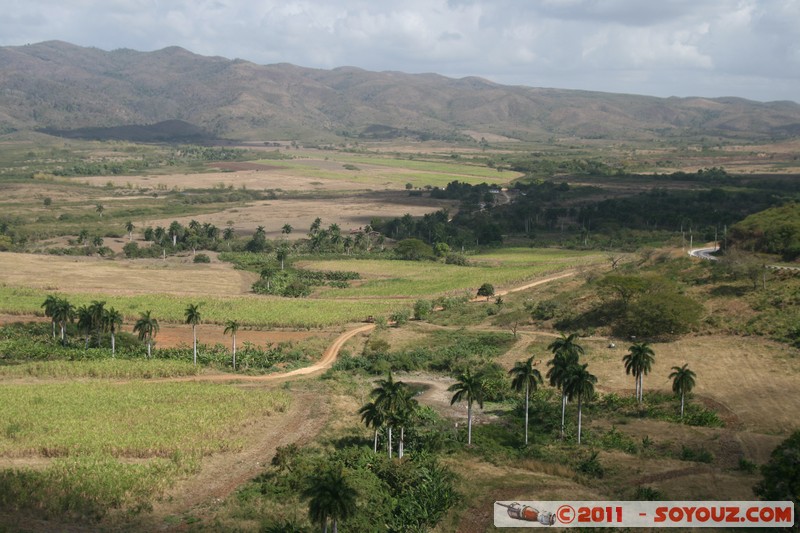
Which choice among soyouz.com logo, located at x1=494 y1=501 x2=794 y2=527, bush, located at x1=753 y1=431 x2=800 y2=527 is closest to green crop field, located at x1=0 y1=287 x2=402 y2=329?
soyouz.com logo, located at x1=494 y1=501 x2=794 y2=527

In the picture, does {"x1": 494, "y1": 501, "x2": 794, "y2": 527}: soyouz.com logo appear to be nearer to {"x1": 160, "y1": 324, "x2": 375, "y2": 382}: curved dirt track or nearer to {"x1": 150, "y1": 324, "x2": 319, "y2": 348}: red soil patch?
{"x1": 160, "y1": 324, "x2": 375, "y2": 382}: curved dirt track

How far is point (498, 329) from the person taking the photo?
286 feet

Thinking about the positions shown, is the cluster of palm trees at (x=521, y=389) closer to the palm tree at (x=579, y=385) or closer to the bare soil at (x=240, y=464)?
the palm tree at (x=579, y=385)

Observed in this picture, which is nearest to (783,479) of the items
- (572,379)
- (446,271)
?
(572,379)

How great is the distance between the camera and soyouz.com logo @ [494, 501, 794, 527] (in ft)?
123

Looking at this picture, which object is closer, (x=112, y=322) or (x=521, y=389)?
(x=521, y=389)

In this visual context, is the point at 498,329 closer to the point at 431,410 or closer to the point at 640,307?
the point at 640,307

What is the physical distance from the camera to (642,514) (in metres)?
38.9

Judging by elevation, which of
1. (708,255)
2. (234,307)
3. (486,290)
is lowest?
(234,307)

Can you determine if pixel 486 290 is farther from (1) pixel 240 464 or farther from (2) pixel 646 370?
(1) pixel 240 464

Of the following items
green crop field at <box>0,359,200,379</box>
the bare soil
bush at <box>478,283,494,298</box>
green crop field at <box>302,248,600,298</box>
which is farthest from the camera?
green crop field at <box>302,248,600,298</box>

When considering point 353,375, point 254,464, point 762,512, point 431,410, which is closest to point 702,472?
point 762,512

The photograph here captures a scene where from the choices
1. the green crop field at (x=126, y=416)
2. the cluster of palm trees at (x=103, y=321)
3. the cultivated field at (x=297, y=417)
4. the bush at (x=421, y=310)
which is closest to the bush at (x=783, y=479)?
the cultivated field at (x=297, y=417)

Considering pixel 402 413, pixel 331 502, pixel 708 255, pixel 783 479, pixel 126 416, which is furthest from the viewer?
pixel 708 255
